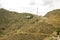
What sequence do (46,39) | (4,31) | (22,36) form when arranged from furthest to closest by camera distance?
(4,31), (22,36), (46,39)

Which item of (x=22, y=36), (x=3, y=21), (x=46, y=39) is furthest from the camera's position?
(x=3, y=21)

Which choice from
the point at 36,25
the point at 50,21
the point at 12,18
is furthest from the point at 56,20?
the point at 12,18

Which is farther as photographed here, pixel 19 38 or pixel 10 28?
pixel 10 28

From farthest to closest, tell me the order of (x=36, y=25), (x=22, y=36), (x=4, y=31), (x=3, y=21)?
(x=3, y=21), (x=4, y=31), (x=36, y=25), (x=22, y=36)

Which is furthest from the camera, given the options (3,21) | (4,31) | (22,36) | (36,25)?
(3,21)

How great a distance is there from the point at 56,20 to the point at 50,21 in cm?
115

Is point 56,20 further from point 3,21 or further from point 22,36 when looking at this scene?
point 3,21

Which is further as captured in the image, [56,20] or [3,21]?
A: [3,21]

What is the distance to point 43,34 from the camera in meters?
32.1

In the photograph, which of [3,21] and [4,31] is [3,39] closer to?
[4,31]

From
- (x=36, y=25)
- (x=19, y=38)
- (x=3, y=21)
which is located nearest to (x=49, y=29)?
(x=36, y=25)

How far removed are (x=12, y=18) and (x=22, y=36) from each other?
50.6 feet

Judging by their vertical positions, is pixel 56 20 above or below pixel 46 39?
above

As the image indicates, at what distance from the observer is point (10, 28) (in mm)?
39781
